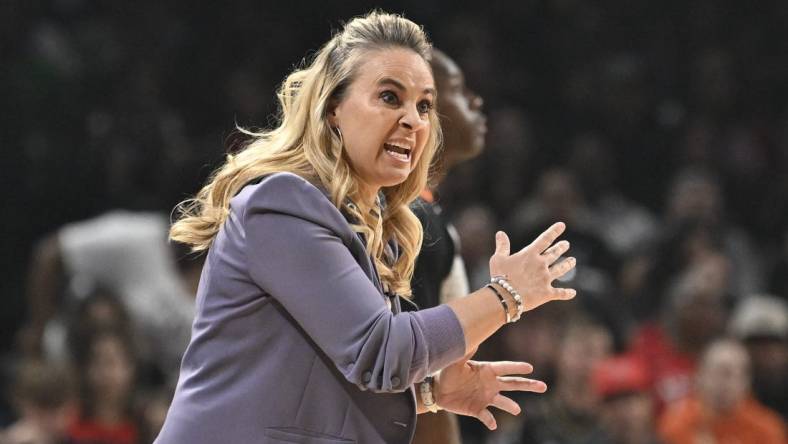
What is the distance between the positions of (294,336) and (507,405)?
532 millimetres

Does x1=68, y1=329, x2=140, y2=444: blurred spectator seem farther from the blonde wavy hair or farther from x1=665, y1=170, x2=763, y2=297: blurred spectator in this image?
x1=665, y1=170, x2=763, y2=297: blurred spectator

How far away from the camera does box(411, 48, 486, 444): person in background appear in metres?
3.27

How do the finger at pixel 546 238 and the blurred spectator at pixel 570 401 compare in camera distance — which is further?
the blurred spectator at pixel 570 401

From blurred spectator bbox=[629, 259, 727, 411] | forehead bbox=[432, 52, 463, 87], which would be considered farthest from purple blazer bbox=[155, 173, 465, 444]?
blurred spectator bbox=[629, 259, 727, 411]

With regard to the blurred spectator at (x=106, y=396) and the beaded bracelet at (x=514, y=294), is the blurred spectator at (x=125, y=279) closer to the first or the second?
the blurred spectator at (x=106, y=396)

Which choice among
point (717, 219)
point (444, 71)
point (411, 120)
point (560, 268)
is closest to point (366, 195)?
A: point (411, 120)

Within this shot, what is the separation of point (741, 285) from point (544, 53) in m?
2.16

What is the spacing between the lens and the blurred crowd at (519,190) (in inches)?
227

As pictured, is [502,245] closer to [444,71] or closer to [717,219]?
[444,71]

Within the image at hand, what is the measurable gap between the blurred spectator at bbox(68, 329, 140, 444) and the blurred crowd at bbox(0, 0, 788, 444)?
1cm

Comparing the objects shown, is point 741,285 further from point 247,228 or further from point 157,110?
point 247,228

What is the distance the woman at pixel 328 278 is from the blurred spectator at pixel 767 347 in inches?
152

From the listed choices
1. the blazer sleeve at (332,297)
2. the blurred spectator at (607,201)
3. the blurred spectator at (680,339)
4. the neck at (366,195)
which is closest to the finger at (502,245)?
the blazer sleeve at (332,297)

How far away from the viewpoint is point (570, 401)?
5.24 meters
